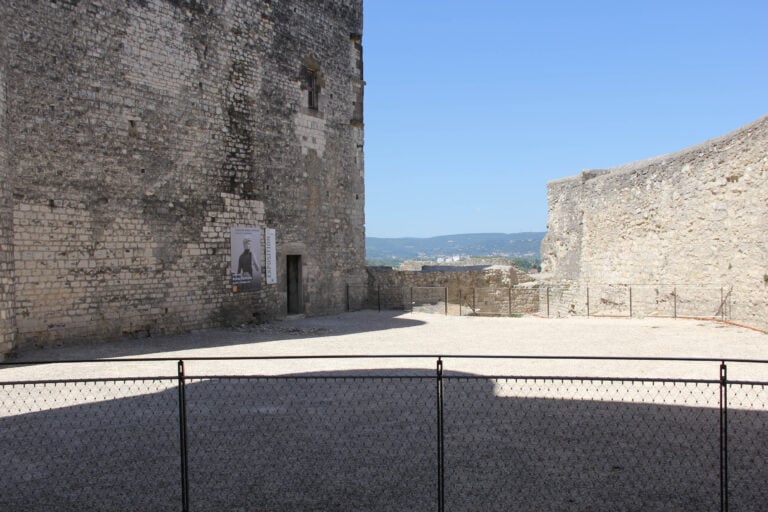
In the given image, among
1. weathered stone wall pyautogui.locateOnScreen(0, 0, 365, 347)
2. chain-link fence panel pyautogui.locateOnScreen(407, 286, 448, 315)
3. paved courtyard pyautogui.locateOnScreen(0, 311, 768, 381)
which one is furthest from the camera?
chain-link fence panel pyautogui.locateOnScreen(407, 286, 448, 315)

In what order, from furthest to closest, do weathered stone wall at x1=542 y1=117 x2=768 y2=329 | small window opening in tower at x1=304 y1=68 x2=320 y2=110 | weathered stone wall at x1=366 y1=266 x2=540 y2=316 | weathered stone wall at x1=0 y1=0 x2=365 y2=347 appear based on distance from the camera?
weathered stone wall at x1=366 y1=266 x2=540 y2=316 → small window opening in tower at x1=304 y1=68 x2=320 y2=110 → weathered stone wall at x1=542 y1=117 x2=768 y2=329 → weathered stone wall at x1=0 y1=0 x2=365 y2=347

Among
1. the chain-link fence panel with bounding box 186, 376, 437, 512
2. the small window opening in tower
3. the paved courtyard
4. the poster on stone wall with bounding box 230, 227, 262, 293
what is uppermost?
the small window opening in tower

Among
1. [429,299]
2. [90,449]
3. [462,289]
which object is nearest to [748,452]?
[90,449]

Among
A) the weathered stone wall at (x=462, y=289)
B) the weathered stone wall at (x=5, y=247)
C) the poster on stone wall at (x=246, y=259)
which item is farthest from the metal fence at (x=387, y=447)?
the weathered stone wall at (x=462, y=289)

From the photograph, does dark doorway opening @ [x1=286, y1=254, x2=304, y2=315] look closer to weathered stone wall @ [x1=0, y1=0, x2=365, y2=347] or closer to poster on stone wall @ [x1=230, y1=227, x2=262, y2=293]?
weathered stone wall @ [x1=0, y1=0, x2=365, y2=347]

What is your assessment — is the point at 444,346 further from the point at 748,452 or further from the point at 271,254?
the point at 748,452

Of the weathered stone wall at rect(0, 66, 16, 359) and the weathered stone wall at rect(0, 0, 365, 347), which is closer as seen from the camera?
the weathered stone wall at rect(0, 66, 16, 359)

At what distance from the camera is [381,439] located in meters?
6.18

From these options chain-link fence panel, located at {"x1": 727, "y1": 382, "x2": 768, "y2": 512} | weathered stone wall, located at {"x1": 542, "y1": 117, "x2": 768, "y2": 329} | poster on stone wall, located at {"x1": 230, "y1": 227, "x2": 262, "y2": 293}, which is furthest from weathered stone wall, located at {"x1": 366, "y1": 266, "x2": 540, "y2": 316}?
chain-link fence panel, located at {"x1": 727, "y1": 382, "x2": 768, "y2": 512}

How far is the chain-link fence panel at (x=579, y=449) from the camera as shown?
4723 mm

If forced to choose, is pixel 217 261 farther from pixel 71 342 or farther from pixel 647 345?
pixel 647 345

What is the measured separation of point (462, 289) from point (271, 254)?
8.05 m

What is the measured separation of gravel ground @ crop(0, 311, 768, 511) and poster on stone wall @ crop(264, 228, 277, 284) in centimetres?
766

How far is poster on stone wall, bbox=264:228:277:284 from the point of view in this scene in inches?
712
